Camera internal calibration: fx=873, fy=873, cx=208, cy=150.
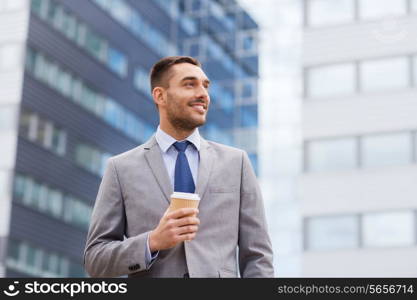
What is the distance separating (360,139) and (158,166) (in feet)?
88.5

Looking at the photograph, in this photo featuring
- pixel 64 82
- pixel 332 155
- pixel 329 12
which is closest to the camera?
pixel 332 155

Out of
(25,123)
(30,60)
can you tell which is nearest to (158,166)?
(25,123)

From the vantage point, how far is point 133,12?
46812 mm

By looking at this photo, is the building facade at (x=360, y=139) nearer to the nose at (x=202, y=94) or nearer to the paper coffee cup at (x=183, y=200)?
the nose at (x=202, y=94)

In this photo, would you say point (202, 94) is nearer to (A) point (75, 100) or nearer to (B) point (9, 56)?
(B) point (9, 56)

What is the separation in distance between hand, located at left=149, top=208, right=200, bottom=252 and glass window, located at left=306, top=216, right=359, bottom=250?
26330 millimetres

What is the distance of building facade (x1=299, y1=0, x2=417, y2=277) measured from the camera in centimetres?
2953

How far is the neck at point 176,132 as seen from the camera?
4535mm

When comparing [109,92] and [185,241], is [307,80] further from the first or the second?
[185,241]

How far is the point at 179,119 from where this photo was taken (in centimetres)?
446

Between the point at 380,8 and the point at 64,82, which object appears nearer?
the point at 380,8

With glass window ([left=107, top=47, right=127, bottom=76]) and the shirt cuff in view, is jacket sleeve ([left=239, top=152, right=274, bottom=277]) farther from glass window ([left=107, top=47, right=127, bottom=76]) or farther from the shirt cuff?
glass window ([left=107, top=47, right=127, bottom=76])

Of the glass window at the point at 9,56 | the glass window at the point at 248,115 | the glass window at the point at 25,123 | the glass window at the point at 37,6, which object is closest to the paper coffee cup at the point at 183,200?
the glass window at the point at 248,115

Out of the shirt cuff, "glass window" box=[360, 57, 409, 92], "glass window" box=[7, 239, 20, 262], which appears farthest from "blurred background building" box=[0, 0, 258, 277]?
the shirt cuff
